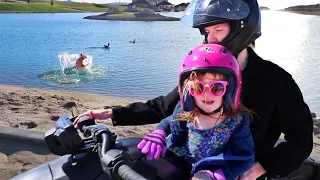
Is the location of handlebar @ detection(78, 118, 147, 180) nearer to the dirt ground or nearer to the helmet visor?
the helmet visor

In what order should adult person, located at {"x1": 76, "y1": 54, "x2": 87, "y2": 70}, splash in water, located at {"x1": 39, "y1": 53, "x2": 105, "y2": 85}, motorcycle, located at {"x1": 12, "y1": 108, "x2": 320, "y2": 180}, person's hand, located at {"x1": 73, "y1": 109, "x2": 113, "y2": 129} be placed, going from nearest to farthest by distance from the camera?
motorcycle, located at {"x1": 12, "y1": 108, "x2": 320, "y2": 180} < person's hand, located at {"x1": 73, "y1": 109, "x2": 113, "y2": 129} < splash in water, located at {"x1": 39, "y1": 53, "x2": 105, "y2": 85} < adult person, located at {"x1": 76, "y1": 54, "x2": 87, "y2": 70}

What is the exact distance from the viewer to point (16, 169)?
13.0 feet

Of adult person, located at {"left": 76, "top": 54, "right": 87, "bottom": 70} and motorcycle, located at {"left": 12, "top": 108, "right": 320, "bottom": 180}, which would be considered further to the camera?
adult person, located at {"left": 76, "top": 54, "right": 87, "bottom": 70}

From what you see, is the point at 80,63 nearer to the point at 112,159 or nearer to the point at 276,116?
the point at 276,116

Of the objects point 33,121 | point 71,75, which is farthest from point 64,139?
point 71,75

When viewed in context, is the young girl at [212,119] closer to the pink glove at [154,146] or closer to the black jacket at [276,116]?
the pink glove at [154,146]

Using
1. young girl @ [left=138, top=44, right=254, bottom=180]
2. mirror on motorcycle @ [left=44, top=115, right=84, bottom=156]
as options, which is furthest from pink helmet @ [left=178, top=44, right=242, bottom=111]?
mirror on motorcycle @ [left=44, top=115, right=84, bottom=156]

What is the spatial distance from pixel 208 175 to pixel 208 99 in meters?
0.34

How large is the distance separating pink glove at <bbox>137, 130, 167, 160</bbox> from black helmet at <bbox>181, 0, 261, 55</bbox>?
1.91 feet

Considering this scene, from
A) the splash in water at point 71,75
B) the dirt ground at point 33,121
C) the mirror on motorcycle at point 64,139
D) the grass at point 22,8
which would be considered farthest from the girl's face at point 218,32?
the grass at point 22,8

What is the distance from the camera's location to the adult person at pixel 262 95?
2.07 m

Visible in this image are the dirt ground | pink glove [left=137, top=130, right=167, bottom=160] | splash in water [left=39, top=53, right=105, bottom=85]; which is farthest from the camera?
splash in water [left=39, top=53, right=105, bottom=85]

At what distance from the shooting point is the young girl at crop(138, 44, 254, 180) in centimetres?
188

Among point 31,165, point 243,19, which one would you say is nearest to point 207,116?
point 243,19
